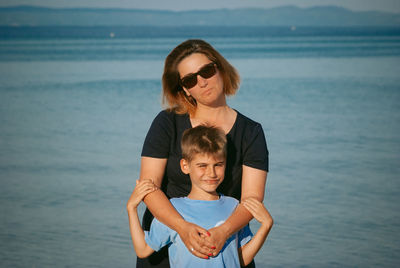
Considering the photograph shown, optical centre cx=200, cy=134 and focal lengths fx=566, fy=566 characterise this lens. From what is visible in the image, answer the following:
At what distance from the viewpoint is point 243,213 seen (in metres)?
2.44

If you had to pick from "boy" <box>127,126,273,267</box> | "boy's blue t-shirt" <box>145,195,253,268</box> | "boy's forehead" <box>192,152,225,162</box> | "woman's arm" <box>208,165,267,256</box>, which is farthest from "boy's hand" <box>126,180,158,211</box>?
"woman's arm" <box>208,165,267,256</box>

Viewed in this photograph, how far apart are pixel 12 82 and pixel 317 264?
57.0 feet

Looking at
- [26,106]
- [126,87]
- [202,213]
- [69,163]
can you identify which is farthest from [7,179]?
[126,87]

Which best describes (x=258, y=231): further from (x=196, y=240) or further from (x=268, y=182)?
(x=268, y=182)

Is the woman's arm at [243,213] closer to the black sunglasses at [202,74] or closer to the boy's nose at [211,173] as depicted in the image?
the boy's nose at [211,173]

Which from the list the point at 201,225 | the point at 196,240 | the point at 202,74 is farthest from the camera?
the point at 202,74

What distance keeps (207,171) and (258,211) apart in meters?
0.28

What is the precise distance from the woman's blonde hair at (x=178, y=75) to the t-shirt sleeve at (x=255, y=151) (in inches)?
13.0

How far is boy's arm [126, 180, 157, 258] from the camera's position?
2.46 meters

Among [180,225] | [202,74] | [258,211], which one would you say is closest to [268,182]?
[202,74]

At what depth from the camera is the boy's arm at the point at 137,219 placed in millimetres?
2455

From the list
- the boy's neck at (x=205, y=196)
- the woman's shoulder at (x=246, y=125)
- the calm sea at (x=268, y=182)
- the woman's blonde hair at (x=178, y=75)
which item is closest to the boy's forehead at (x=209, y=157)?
the boy's neck at (x=205, y=196)

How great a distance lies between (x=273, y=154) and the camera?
26.4 ft

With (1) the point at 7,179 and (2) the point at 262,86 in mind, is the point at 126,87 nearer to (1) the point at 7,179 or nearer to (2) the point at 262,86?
(2) the point at 262,86
